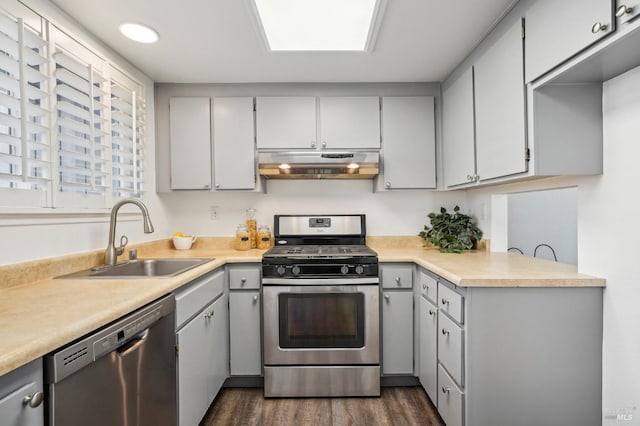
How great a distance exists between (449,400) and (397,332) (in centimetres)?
61

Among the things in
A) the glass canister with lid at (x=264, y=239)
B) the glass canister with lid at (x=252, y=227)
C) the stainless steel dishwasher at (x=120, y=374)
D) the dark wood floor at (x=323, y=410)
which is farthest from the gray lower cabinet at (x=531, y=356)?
the glass canister with lid at (x=252, y=227)

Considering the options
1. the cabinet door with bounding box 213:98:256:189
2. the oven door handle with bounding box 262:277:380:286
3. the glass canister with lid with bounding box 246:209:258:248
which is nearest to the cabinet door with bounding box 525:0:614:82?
the oven door handle with bounding box 262:277:380:286

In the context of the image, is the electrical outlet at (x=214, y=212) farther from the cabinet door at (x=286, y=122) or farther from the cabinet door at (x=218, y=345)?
the cabinet door at (x=218, y=345)

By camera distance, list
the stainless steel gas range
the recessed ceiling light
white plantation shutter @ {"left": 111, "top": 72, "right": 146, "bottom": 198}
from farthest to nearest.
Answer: the stainless steel gas range < white plantation shutter @ {"left": 111, "top": 72, "right": 146, "bottom": 198} < the recessed ceiling light

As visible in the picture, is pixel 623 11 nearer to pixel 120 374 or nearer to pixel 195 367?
pixel 120 374

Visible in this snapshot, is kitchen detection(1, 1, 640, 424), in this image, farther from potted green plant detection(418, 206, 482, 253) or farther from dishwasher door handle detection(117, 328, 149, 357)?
dishwasher door handle detection(117, 328, 149, 357)

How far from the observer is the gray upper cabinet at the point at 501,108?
5.16 ft

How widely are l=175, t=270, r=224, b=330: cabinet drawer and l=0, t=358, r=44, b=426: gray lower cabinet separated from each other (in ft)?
2.40

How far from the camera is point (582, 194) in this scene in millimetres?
1578

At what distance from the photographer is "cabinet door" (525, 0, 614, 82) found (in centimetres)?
111

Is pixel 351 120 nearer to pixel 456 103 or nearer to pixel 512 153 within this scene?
pixel 456 103

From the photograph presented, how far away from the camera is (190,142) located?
261 cm

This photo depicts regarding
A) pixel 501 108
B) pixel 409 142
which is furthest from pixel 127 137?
pixel 501 108

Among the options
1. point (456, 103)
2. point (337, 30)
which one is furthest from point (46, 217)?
point (456, 103)
